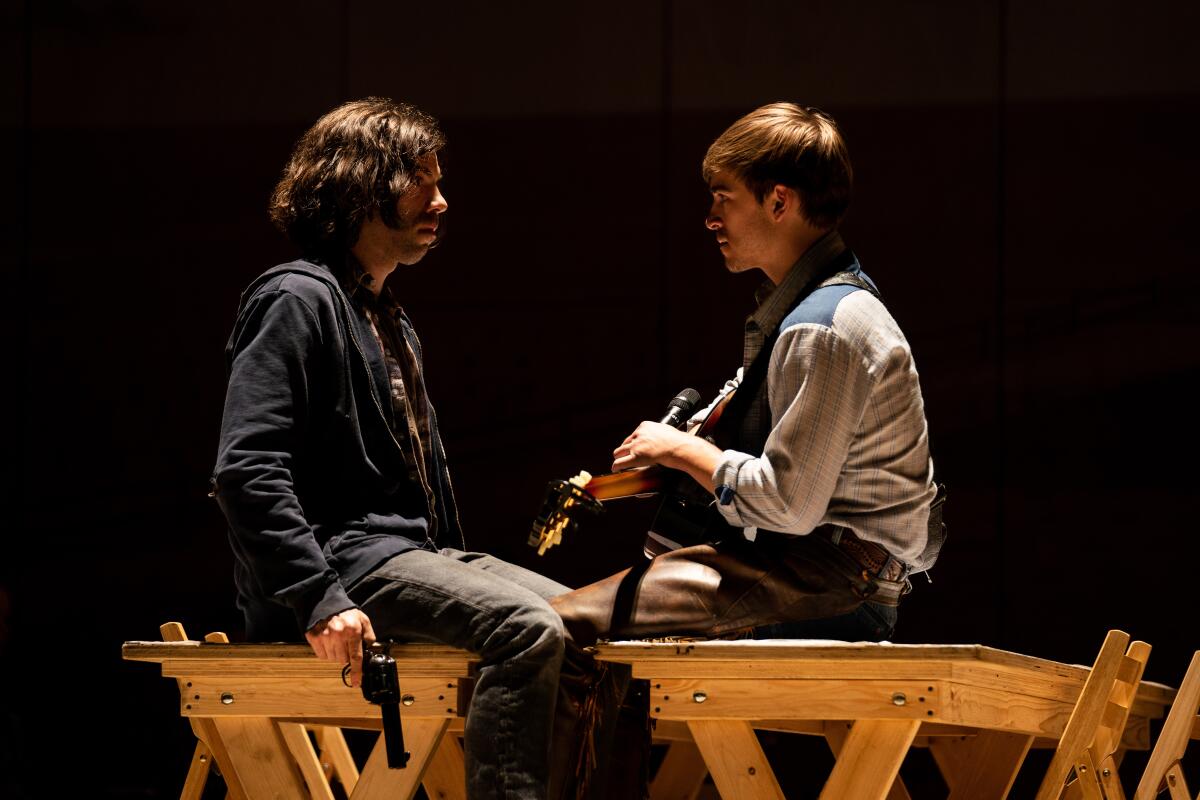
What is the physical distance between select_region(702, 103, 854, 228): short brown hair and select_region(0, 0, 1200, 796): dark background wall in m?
1.89

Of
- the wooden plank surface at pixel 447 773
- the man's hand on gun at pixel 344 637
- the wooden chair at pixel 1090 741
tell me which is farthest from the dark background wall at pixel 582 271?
the man's hand on gun at pixel 344 637

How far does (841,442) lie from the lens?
8.04 feet

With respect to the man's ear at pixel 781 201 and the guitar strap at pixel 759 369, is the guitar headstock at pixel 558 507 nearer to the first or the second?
the guitar strap at pixel 759 369

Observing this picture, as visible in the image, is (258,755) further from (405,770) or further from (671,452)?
(671,452)

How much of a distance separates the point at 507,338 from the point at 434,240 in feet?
5.95

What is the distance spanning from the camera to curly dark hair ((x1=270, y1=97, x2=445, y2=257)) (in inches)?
109

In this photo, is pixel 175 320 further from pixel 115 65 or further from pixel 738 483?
pixel 738 483

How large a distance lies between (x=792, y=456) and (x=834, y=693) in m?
0.39

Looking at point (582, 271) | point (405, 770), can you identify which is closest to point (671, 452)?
point (405, 770)

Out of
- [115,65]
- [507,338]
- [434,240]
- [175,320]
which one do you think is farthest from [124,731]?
[434,240]

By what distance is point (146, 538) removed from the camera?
4793mm

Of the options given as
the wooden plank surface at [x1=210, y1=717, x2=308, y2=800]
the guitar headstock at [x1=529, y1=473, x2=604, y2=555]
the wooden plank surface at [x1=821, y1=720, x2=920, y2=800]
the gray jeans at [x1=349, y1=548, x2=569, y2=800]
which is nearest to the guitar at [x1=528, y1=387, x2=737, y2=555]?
the guitar headstock at [x1=529, y1=473, x2=604, y2=555]

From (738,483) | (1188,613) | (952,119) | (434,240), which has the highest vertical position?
(952,119)

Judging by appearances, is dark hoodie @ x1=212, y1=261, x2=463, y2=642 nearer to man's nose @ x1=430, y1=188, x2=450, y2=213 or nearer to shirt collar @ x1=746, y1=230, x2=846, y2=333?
man's nose @ x1=430, y1=188, x2=450, y2=213
